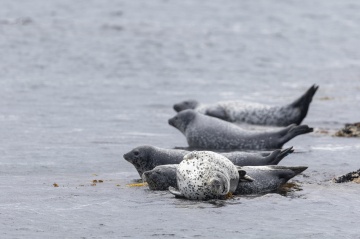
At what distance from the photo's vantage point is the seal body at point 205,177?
8.51 m

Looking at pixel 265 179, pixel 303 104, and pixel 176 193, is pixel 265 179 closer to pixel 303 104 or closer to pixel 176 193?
pixel 176 193

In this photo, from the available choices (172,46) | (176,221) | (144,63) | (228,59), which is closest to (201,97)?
(144,63)

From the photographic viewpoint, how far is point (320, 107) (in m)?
16.8

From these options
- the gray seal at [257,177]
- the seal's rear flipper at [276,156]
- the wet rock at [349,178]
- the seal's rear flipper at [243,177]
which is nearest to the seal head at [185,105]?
the seal's rear flipper at [276,156]

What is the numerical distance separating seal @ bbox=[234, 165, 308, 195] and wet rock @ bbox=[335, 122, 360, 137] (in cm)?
420

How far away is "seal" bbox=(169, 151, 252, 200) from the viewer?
8516mm

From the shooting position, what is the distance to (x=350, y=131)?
13328mm

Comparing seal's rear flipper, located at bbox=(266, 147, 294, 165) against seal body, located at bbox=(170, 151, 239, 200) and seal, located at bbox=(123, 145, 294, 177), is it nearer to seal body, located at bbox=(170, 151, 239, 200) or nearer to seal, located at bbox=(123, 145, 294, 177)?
seal, located at bbox=(123, 145, 294, 177)

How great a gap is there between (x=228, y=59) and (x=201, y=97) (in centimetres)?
653

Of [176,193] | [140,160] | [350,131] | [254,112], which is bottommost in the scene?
[176,193]

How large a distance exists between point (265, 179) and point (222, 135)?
10.5 ft

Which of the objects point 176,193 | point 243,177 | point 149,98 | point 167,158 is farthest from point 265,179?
point 149,98

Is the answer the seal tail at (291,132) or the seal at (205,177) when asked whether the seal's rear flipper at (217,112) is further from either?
the seal at (205,177)

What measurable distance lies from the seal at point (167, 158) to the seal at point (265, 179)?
0.61 metres
